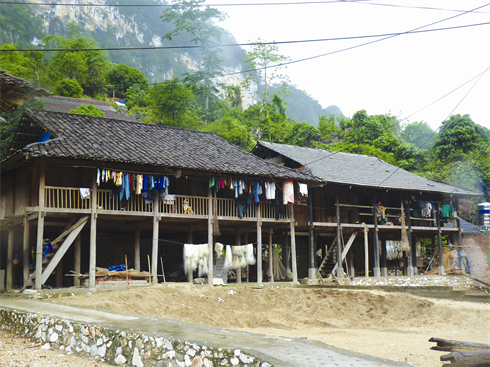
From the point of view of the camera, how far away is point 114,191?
1634cm

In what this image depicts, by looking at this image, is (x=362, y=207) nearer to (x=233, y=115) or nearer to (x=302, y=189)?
(x=302, y=189)

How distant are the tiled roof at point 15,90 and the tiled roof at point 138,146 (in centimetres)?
420

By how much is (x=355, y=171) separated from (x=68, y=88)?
1037 inches

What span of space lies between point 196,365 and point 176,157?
1261 centimetres

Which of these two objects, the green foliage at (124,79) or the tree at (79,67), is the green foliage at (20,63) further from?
the green foliage at (124,79)

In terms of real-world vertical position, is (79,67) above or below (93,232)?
above

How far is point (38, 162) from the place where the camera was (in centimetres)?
1476

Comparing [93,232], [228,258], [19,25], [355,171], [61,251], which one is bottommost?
[228,258]

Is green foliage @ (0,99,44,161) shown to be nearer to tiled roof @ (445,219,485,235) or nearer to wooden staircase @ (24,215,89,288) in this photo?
wooden staircase @ (24,215,89,288)

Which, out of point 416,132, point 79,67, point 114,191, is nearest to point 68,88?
point 79,67

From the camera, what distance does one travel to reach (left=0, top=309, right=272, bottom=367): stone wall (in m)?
5.29

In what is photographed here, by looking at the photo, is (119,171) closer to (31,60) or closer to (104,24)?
(31,60)

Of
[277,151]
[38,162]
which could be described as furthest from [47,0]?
[38,162]

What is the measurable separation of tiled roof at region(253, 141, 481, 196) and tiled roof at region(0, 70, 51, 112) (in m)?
13.8
